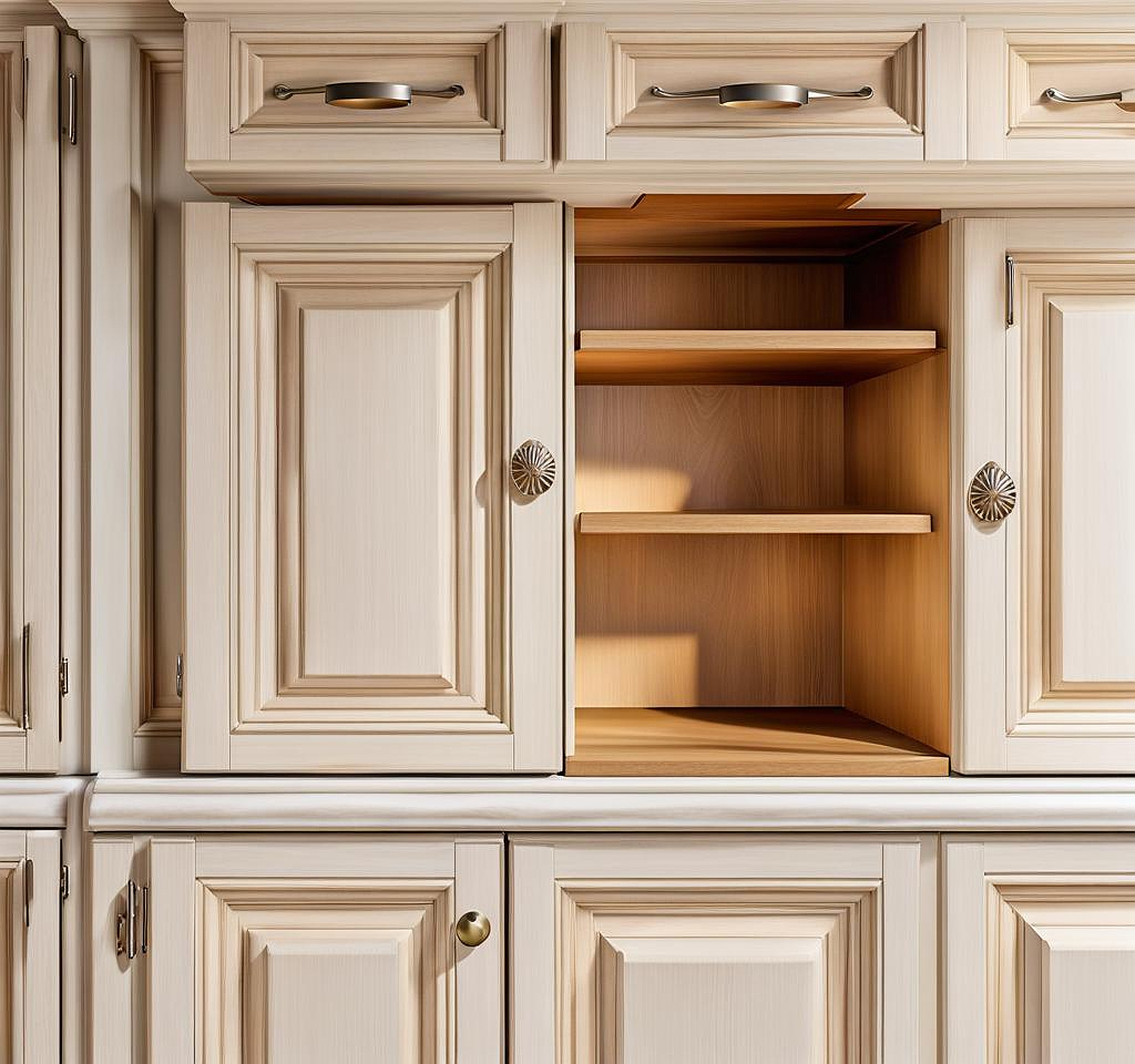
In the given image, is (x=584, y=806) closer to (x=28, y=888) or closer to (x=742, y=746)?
(x=742, y=746)

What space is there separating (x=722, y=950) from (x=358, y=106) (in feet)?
3.67

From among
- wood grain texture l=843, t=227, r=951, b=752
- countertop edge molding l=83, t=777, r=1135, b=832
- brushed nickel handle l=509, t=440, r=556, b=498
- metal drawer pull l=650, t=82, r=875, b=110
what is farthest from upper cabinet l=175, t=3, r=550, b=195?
countertop edge molding l=83, t=777, r=1135, b=832

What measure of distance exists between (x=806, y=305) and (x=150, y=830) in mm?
1303

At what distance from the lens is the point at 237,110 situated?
143 cm

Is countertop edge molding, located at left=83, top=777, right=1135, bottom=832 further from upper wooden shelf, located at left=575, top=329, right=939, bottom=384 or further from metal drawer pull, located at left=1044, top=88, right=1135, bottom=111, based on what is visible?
metal drawer pull, located at left=1044, top=88, right=1135, bottom=111

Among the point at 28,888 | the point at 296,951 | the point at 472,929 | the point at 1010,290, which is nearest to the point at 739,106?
the point at 1010,290

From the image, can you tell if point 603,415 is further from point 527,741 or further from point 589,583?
point 527,741

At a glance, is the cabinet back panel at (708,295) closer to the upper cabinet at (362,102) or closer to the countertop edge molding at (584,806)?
the upper cabinet at (362,102)

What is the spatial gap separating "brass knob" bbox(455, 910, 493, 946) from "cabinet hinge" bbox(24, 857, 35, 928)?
1.75ft

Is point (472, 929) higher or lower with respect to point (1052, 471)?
lower

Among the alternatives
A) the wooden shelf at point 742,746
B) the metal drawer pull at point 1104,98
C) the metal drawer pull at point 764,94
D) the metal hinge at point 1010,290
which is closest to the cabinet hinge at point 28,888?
the wooden shelf at point 742,746

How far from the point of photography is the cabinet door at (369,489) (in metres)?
1.48

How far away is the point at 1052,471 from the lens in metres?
1.52

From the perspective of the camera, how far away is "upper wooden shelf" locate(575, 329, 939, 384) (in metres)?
1.55
